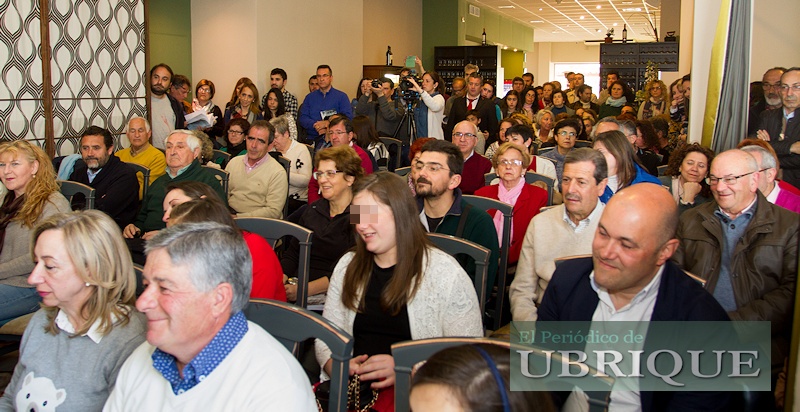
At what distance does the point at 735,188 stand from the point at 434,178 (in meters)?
1.32

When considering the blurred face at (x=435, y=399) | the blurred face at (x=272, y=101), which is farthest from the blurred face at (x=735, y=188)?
the blurred face at (x=272, y=101)

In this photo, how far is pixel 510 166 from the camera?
4160mm

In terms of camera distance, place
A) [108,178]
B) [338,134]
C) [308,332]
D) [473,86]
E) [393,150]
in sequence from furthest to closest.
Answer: [473,86] < [393,150] < [338,134] < [108,178] < [308,332]

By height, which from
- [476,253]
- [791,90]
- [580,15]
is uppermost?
[580,15]

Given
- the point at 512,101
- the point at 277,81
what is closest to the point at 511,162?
the point at 277,81

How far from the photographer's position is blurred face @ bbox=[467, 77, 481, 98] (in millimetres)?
8062

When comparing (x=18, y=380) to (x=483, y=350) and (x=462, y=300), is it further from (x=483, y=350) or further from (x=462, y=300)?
(x=483, y=350)

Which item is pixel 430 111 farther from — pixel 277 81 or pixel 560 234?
pixel 560 234

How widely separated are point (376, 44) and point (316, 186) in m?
8.58

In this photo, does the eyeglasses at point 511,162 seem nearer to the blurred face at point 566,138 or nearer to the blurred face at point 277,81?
the blurred face at point 566,138

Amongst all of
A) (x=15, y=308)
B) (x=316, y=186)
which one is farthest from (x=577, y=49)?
(x=15, y=308)

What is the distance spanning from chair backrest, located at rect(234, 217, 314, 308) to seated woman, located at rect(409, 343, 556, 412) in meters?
1.73

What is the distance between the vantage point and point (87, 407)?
199cm

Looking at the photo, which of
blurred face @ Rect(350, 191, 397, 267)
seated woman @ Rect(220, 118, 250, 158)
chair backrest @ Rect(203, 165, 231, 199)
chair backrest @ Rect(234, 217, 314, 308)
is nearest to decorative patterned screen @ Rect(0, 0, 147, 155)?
Answer: seated woman @ Rect(220, 118, 250, 158)
